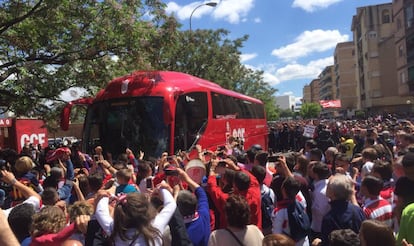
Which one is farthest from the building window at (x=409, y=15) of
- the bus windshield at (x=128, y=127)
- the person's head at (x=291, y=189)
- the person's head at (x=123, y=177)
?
the person's head at (x=123, y=177)

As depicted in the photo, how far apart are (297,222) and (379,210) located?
0.84 meters

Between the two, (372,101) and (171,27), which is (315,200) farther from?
(372,101)

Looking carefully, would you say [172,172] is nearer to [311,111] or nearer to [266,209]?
[266,209]

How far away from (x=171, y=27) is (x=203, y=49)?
48.7 feet

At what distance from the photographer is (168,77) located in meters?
11.3

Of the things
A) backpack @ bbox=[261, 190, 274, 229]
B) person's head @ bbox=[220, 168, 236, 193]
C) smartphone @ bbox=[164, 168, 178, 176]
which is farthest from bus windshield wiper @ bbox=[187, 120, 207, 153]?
smartphone @ bbox=[164, 168, 178, 176]

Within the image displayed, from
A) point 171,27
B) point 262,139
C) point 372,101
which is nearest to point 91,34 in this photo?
point 171,27

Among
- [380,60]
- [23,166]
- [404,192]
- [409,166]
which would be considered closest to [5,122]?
[23,166]

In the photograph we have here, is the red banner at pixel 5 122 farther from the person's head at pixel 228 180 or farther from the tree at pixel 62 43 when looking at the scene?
the person's head at pixel 228 180

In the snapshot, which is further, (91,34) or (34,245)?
(91,34)

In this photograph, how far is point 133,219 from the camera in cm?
290

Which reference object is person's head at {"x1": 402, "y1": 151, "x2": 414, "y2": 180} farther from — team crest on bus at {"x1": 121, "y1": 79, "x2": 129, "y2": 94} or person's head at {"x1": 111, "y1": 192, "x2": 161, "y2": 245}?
team crest on bus at {"x1": 121, "y1": 79, "x2": 129, "y2": 94}

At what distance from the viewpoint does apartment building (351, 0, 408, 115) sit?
6269 centimetres

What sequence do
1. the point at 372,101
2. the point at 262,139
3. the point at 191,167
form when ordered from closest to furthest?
the point at 191,167
the point at 262,139
the point at 372,101
